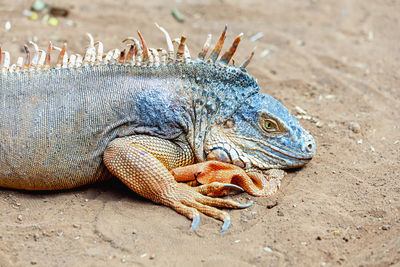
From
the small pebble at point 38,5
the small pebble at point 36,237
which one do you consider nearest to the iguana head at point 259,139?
the small pebble at point 36,237

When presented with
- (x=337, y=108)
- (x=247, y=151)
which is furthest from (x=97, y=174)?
(x=337, y=108)

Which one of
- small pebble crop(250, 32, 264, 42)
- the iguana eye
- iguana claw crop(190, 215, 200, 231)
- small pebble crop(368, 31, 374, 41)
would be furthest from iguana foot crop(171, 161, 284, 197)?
small pebble crop(368, 31, 374, 41)

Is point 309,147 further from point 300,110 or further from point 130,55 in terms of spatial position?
point 130,55

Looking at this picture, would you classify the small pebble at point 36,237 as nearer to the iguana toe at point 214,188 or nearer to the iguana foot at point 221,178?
the iguana foot at point 221,178

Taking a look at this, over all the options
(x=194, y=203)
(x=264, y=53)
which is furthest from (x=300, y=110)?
(x=194, y=203)

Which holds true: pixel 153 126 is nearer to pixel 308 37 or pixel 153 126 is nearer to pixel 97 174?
pixel 97 174

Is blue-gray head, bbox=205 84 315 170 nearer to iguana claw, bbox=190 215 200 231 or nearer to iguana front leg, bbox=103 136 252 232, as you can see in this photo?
iguana front leg, bbox=103 136 252 232

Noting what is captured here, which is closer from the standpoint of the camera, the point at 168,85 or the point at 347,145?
the point at 168,85

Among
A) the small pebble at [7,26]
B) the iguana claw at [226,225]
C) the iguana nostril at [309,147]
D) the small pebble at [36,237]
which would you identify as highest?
the iguana nostril at [309,147]
